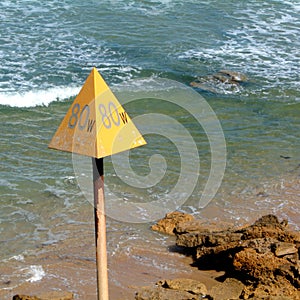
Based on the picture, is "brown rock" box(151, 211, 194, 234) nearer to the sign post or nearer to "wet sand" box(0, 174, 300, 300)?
"wet sand" box(0, 174, 300, 300)

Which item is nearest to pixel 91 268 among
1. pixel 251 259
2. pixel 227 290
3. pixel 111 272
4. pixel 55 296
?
pixel 111 272

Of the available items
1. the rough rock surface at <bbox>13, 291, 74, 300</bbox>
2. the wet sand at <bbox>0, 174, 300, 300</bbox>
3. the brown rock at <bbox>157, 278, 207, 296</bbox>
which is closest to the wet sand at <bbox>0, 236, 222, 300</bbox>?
the wet sand at <bbox>0, 174, 300, 300</bbox>

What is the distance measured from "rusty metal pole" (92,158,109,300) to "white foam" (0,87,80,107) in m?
8.63

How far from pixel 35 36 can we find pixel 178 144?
24.3ft

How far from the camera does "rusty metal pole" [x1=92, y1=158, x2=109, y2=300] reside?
4.24m

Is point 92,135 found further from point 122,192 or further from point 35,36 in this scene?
point 35,36

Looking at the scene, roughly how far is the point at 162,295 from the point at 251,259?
2.99ft

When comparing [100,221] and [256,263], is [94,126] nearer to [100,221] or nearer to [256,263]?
[100,221]

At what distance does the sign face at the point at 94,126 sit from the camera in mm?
3961

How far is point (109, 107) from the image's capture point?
409 centimetres

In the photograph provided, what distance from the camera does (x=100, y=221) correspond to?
4.28 m

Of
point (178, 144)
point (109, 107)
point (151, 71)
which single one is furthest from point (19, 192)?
point (151, 71)

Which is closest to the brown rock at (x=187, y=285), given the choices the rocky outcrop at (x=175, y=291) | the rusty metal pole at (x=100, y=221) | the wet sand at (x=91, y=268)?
the rocky outcrop at (x=175, y=291)

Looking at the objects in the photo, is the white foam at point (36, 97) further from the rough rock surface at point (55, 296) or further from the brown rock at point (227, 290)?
the brown rock at point (227, 290)
